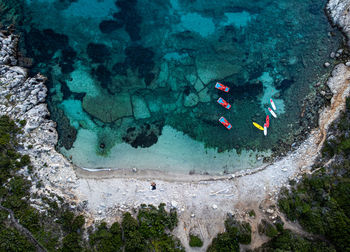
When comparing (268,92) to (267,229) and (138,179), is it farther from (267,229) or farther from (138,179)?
(138,179)

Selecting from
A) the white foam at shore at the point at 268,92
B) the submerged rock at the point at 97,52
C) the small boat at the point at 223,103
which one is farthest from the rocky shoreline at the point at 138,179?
the small boat at the point at 223,103

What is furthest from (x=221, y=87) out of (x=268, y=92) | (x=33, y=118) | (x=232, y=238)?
(x=33, y=118)

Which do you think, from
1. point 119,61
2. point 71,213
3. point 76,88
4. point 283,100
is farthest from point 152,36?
point 71,213

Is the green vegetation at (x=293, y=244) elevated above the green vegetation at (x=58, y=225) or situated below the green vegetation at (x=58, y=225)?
above

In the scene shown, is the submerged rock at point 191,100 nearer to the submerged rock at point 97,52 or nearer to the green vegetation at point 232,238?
the submerged rock at point 97,52

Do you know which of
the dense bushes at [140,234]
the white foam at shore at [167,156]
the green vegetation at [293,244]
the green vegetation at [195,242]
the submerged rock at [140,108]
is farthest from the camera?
the submerged rock at [140,108]

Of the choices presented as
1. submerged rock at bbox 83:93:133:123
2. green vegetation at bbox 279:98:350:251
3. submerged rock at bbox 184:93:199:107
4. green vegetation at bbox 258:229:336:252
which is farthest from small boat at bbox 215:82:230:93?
green vegetation at bbox 258:229:336:252

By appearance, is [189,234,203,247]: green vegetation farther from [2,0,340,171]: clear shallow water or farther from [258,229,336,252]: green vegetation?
→ [2,0,340,171]: clear shallow water

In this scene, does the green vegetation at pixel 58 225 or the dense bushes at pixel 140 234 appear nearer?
the green vegetation at pixel 58 225
